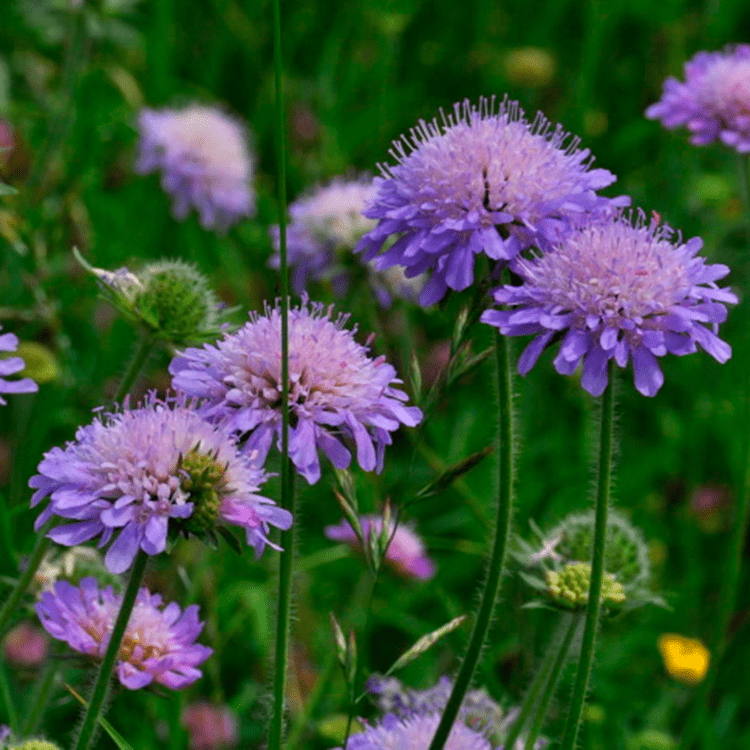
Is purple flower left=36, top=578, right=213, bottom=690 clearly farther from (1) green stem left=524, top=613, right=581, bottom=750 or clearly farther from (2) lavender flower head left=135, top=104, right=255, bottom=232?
(2) lavender flower head left=135, top=104, right=255, bottom=232

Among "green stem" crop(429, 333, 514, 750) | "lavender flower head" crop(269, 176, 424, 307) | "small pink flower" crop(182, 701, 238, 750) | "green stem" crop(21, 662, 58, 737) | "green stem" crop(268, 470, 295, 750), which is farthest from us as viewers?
"lavender flower head" crop(269, 176, 424, 307)

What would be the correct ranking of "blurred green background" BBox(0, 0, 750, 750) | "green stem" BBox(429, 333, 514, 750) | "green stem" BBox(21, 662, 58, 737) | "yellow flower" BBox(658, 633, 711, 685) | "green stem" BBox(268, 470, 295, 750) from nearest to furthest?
"green stem" BBox(268, 470, 295, 750)
"green stem" BBox(429, 333, 514, 750)
"green stem" BBox(21, 662, 58, 737)
"yellow flower" BBox(658, 633, 711, 685)
"blurred green background" BBox(0, 0, 750, 750)

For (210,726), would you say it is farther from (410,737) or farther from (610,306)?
(610,306)

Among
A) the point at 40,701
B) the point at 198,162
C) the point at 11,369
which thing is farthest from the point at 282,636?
the point at 198,162

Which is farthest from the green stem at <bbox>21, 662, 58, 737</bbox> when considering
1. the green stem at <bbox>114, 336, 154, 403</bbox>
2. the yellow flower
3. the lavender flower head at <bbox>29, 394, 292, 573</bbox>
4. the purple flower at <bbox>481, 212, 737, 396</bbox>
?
the yellow flower

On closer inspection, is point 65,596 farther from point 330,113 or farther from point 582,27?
point 582,27

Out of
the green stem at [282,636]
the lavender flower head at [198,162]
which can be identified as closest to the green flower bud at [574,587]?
the green stem at [282,636]
